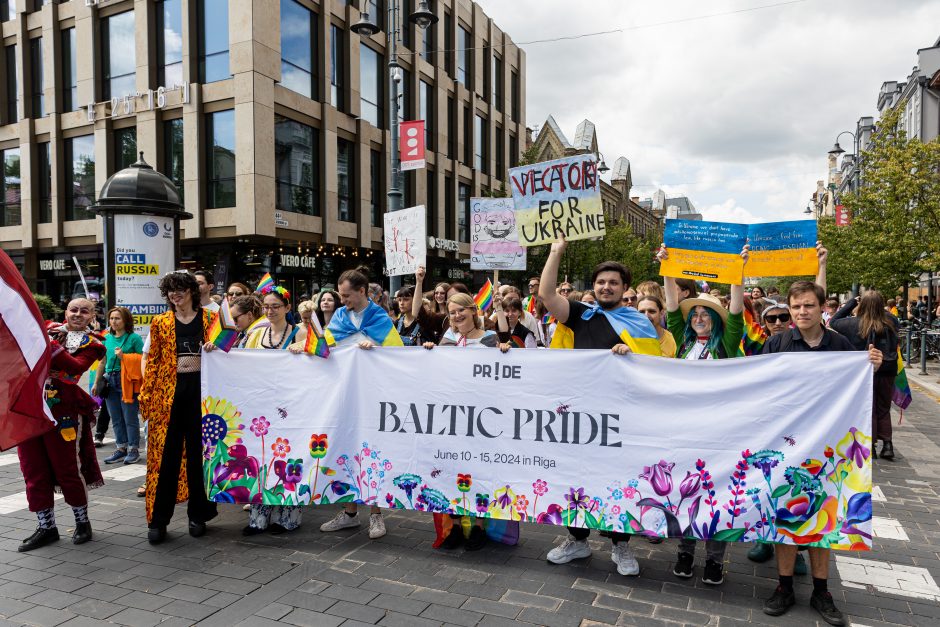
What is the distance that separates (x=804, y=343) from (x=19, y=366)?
5040 millimetres

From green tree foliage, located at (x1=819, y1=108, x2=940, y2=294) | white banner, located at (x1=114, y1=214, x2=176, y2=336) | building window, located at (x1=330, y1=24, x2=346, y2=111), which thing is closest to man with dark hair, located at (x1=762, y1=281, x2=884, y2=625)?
white banner, located at (x1=114, y1=214, x2=176, y2=336)

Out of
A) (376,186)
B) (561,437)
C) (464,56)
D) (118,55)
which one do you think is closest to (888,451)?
(561,437)

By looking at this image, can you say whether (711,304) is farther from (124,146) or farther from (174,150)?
(124,146)

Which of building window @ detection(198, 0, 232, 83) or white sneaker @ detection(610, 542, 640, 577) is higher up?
building window @ detection(198, 0, 232, 83)

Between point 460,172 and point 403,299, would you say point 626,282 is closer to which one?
point 403,299

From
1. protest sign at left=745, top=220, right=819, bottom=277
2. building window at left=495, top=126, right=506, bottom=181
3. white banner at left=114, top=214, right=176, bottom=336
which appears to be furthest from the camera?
building window at left=495, top=126, right=506, bottom=181

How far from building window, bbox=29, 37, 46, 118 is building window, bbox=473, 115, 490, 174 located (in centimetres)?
1934

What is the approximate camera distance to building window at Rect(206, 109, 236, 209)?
19562 millimetres

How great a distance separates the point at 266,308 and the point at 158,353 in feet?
3.03

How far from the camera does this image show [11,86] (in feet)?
82.1

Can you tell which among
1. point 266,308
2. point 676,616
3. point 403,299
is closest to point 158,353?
point 266,308

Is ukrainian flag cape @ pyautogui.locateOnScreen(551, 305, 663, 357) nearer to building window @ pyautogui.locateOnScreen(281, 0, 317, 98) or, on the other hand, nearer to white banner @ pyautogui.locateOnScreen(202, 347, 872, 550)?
white banner @ pyautogui.locateOnScreen(202, 347, 872, 550)

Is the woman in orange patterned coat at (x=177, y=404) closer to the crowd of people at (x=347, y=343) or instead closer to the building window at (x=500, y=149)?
the crowd of people at (x=347, y=343)

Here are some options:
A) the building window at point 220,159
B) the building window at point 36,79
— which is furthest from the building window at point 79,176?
the building window at point 220,159
